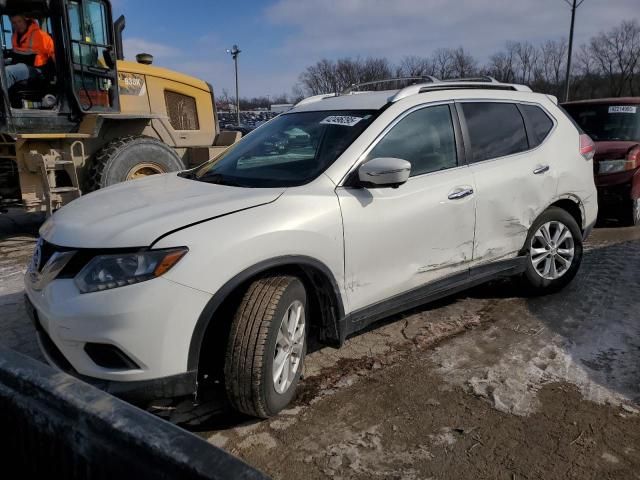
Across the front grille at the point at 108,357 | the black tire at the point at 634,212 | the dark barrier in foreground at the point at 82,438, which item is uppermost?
the dark barrier in foreground at the point at 82,438

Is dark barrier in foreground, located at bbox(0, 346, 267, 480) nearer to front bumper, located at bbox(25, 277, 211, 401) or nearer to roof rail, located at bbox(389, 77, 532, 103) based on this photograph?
front bumper, located at bbox(25, 277, 211, 401)

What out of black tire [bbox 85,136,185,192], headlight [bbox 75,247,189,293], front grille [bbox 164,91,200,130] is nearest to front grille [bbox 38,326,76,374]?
headlight [bbox 75,247,189,293]

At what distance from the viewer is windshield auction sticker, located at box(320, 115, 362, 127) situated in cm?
A: 356

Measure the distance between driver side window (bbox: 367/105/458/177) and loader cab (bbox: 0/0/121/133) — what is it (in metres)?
4.63

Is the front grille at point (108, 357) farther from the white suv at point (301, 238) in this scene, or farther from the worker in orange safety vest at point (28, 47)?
the worker in orange safety vest at point (28, 47)

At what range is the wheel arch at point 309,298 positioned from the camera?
2.53 meters

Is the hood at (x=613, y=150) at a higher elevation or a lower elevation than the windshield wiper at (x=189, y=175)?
lower

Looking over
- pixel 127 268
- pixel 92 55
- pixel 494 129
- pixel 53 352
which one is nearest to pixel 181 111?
pixel 92 55

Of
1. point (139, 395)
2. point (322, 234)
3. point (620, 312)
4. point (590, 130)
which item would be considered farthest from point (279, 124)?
point (590, 130)

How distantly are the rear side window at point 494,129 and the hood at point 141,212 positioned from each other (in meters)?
1.79

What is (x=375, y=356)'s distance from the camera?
3623mm

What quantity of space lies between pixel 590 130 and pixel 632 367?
5.39m

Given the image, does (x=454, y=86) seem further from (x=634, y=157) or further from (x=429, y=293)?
(x=634, y=157)

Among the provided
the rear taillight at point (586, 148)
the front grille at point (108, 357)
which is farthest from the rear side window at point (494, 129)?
the front grille at point (108, 357)
